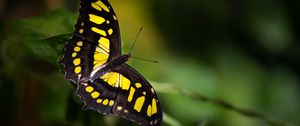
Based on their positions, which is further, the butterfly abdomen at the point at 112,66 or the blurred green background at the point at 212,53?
the blurred green background at the point at 212,53

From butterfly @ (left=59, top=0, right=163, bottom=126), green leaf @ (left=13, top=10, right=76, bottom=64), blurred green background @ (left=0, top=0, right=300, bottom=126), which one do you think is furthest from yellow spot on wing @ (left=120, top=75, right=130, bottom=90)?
blurred green background @ (left=0, top=0, right=300, bottom=126)

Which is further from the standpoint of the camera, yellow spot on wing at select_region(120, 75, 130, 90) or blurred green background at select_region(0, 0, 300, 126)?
blurred green background at select_region(0, 0, 300, 126)

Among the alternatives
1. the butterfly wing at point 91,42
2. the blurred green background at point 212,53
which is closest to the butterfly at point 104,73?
the butterfly wing at point 91,42

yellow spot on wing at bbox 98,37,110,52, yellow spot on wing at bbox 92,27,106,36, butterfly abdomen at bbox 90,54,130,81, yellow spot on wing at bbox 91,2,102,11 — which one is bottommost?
butterfly abdomen at bbox 90,54,130,81

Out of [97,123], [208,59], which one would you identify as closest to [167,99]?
[208,59]

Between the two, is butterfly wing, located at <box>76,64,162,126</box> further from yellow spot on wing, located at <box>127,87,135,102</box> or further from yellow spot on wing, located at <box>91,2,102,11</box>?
yellow spot on wing, located at <box>91,2,102,11</box>

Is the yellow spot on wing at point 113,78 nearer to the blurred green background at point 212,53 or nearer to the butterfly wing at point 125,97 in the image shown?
the butterfly wing at point 125,97

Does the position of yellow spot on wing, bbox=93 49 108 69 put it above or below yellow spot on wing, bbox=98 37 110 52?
below
